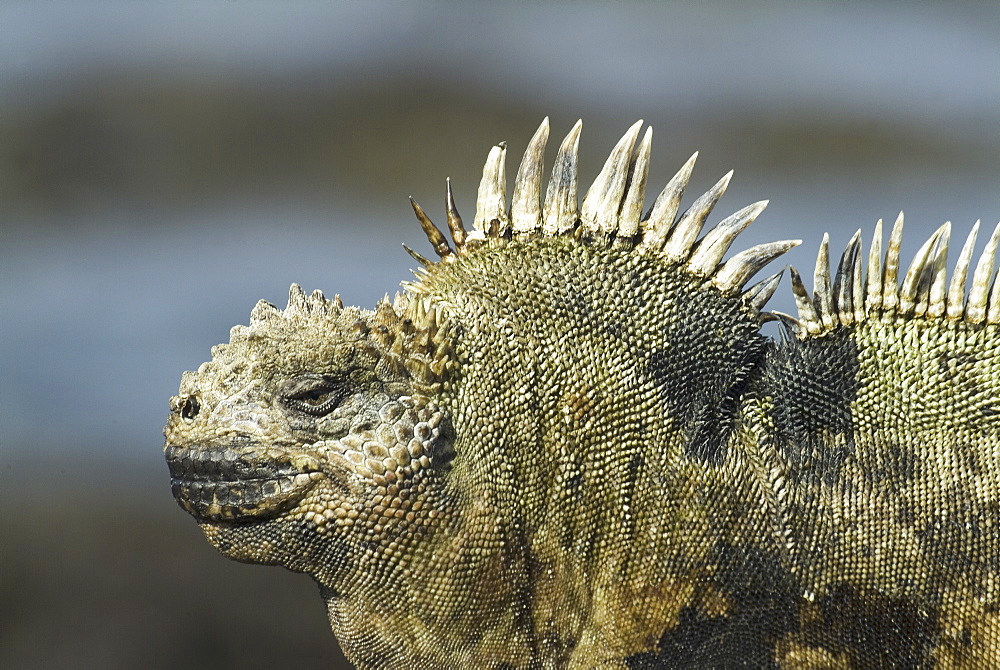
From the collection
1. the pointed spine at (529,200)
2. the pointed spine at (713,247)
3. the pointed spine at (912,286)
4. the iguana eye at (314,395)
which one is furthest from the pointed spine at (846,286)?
the iguana eye at (314,395)

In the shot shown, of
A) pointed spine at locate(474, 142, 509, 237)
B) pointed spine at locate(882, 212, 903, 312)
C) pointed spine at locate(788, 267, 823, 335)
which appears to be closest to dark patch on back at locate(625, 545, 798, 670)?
pointed spine at locate(788, 267, 823, 335)

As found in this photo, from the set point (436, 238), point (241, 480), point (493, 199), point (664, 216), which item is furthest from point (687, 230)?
point (241, 480)

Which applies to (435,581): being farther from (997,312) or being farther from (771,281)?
(997,312)

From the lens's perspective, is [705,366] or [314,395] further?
[705,366]

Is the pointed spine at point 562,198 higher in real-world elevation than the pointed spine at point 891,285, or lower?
higher

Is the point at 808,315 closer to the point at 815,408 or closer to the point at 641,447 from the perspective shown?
the point at 815,408

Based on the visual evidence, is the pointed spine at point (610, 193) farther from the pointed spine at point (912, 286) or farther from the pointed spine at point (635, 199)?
the pointed spine at point (912, 286)

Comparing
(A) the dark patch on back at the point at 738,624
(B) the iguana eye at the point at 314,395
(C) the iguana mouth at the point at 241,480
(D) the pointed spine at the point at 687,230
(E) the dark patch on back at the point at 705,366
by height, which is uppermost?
(D) the pointed spine at the point at 687,230

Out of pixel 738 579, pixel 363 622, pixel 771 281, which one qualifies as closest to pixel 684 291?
pixel 771 281
